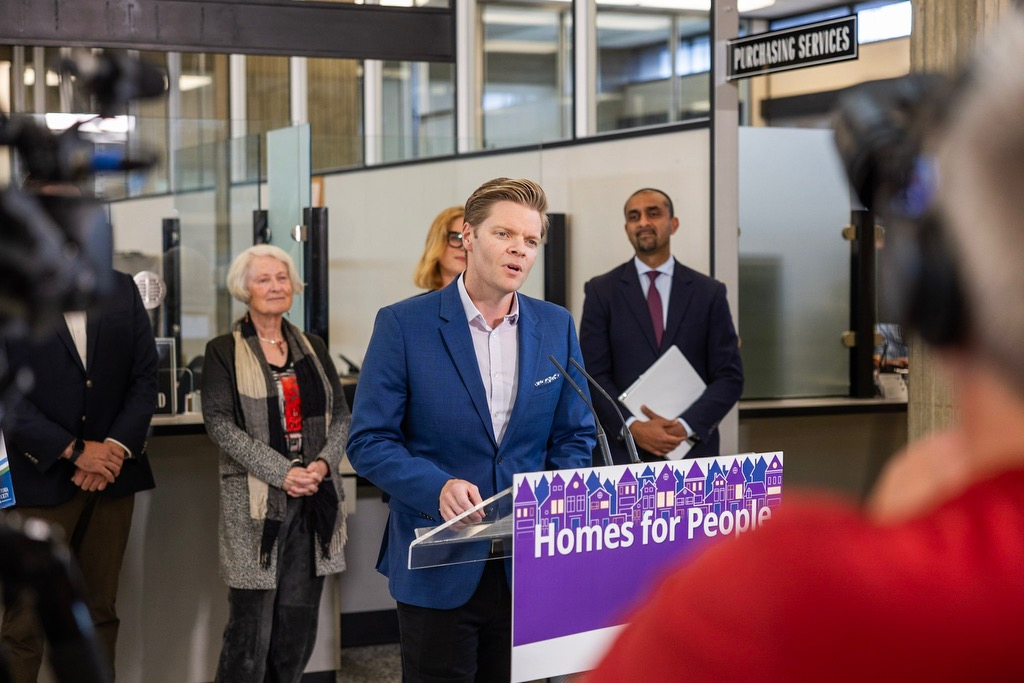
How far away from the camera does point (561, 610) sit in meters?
2.34

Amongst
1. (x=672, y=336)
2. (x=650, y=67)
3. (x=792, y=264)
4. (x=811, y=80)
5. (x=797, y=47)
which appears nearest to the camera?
(x=797, y=47)

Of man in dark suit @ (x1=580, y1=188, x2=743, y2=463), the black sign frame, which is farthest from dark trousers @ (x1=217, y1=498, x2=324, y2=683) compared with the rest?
the black sign frame

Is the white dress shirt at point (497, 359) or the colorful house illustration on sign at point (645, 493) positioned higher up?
the white dress shirt at point (497, 359)

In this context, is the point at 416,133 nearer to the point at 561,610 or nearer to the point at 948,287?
the point at 561,610

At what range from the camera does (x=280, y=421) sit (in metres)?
4.27

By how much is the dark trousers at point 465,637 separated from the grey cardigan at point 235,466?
1614 millimetres

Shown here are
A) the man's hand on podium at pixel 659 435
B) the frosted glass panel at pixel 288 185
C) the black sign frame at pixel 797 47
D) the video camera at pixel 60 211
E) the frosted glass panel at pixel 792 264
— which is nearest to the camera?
the video camera at pixel 60 211

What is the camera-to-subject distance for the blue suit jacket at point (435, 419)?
2631 mm

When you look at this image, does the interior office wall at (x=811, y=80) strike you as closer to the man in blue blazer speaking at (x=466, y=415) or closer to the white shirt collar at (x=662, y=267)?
the white shirt collar at (x=662, y=267)

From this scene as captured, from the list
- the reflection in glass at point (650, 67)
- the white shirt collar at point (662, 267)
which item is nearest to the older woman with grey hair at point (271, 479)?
the white shirt collar at point (662, 267)

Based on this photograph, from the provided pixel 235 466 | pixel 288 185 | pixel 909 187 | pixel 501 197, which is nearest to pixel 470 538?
pixel 501 197

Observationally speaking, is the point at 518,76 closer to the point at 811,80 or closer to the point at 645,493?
the point at 811,80

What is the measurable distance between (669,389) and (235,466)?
1657mm

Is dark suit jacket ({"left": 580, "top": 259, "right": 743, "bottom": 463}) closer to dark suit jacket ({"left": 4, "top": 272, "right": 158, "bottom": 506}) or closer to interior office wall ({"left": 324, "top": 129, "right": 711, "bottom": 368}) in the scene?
interior office wall ({"left": 324, "top": 129, "right": 711, "bottom": 368})
